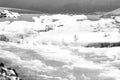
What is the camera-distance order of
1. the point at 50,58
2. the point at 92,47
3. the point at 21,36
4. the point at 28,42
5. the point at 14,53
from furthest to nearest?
the point at 21,36, the point at 28,42, the point at 92,47, the point at 14,53, the point at 50,58

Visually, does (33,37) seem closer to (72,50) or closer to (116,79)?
(72,50)

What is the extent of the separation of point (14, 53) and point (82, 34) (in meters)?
12.0

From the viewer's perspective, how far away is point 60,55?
3288 cm

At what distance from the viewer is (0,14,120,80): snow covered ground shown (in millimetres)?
24531

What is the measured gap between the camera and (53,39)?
3984cm

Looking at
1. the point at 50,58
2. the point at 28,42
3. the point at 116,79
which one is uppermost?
the point at 28,42

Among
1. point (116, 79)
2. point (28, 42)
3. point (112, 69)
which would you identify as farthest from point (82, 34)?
point (116, 79)

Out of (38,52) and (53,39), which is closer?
(38,52)

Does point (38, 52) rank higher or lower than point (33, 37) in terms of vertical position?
lower

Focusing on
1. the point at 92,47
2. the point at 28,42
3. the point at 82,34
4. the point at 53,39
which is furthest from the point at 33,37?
the point at 92,47

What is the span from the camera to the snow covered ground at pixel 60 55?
2453 cm

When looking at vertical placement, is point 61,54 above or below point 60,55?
above

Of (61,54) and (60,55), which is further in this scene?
(61,54)

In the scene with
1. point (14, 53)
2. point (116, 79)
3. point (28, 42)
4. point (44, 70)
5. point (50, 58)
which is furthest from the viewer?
point (28, 42)
